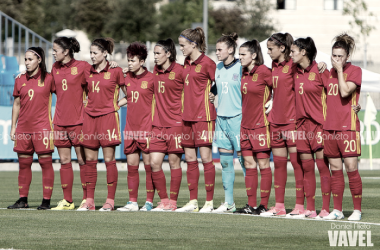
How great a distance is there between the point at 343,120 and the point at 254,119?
1.14 m

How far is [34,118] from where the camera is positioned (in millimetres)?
9188

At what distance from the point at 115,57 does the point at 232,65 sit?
23.8m

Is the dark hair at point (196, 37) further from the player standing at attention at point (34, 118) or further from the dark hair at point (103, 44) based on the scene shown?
the player standing at attention at point (34, 118)

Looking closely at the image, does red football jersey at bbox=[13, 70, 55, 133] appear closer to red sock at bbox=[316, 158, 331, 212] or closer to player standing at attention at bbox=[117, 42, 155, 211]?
player standing at attention at bbox=[117, 42, 155, 211]

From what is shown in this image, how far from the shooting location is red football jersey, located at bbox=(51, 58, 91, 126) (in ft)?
29.8

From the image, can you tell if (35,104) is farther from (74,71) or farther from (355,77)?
(355,77)

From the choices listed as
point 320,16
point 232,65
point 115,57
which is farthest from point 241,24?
point 232,65

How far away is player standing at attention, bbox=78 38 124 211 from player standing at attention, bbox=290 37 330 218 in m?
2.33

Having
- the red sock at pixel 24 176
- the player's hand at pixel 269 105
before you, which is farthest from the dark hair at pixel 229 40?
the red sock at pixel 24 176

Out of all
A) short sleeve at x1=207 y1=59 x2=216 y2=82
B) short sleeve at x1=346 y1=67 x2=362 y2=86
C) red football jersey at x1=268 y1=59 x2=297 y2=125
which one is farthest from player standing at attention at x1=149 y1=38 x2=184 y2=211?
short sleeve at x1=346 y1=67 x2=362 y2=86

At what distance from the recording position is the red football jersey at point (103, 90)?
8.99 m

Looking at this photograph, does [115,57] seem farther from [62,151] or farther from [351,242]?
[351,242]

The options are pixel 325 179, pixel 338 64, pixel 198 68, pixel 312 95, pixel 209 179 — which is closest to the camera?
pixel 338 64

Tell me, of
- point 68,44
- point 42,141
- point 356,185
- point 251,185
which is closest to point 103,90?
point 68,44
